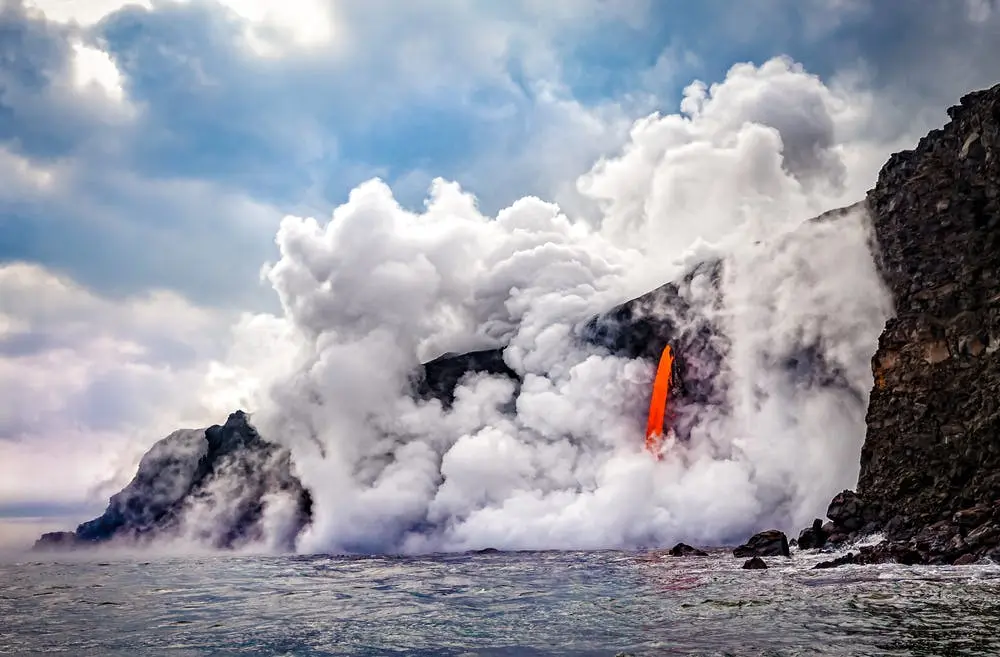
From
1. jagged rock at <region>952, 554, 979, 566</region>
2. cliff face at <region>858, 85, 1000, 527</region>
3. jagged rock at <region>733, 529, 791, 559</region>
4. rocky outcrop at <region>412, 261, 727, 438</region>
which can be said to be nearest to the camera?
jagged rock at <region>952, 554, 979, 566</region>

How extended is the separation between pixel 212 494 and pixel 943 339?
141 meters

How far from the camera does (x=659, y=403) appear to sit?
111 meters

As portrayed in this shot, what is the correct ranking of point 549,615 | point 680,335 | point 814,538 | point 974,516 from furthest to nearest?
point 680,335, point 814,538, point 974,516, point 549,615

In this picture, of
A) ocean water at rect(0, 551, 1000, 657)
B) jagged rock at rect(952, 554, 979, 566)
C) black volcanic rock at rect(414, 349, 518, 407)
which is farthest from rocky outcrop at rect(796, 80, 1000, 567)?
black volcanic rock at rect(414, 349, 518, 407)

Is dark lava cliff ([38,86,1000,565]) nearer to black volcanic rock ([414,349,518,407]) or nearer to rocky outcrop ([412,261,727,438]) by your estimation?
rocky outcrop ([412,261,727,438])

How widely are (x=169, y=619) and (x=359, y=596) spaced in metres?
12.2

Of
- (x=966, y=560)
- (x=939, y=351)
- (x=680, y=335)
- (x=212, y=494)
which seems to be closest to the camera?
(x=966, y=560)

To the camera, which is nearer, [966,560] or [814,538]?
[966,560]

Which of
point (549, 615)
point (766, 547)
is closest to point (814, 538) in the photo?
point (766, 547)

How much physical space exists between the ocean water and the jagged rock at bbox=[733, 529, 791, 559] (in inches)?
197

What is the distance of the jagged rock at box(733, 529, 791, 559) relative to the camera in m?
62.6

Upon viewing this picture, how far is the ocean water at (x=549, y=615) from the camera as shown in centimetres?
2498

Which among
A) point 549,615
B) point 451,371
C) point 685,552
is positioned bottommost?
point 549,615

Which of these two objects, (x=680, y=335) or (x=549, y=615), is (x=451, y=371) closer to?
(x=680, y=335)
